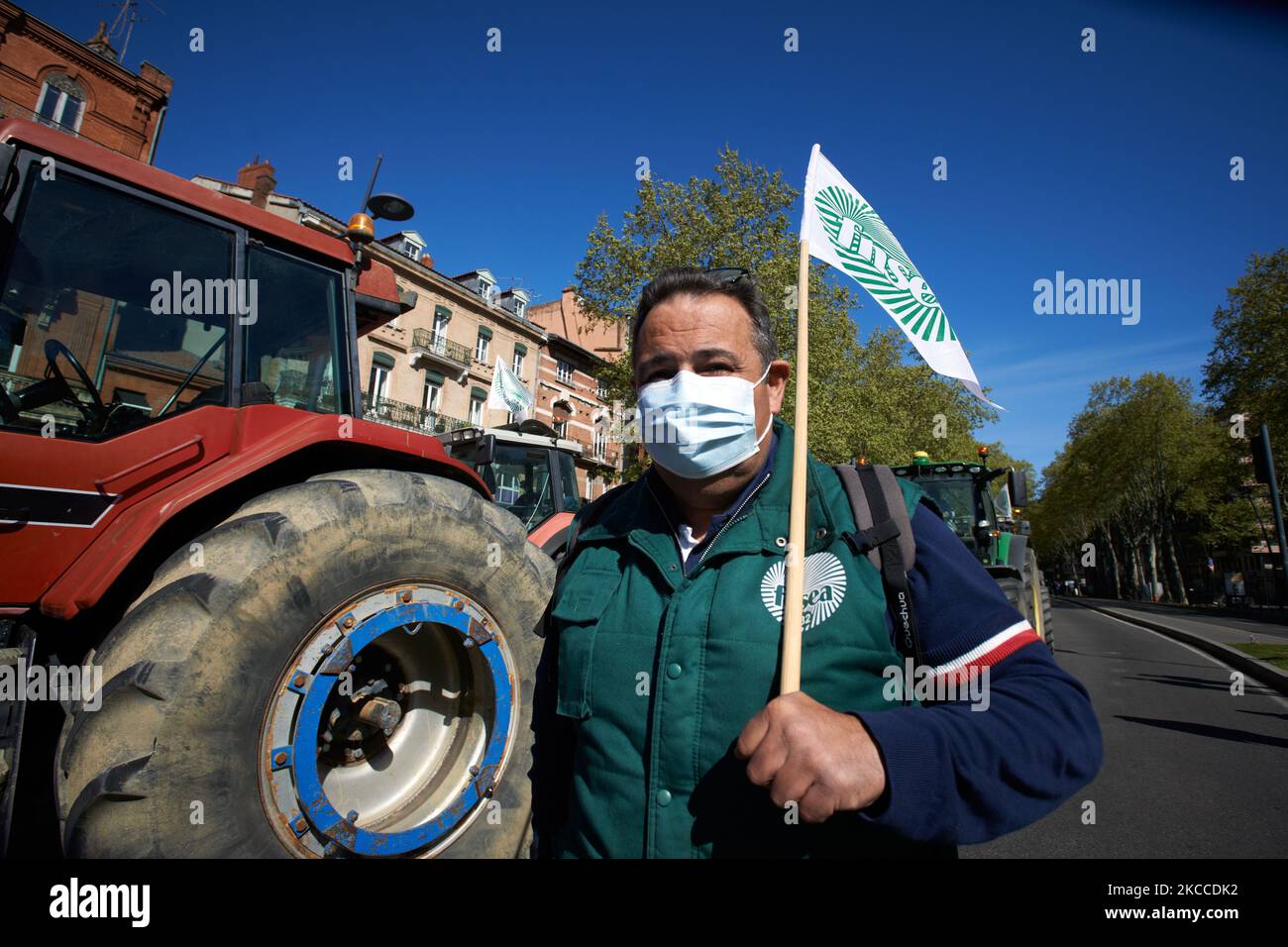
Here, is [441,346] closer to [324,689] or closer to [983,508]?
[983,508]

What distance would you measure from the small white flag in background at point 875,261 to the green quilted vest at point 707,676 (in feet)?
2.45

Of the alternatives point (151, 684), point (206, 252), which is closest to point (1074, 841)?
point (151, 684)

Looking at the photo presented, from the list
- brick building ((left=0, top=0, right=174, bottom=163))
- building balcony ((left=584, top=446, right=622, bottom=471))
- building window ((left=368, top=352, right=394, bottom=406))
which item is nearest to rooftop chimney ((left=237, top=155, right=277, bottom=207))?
brick building ((left=0, top=0, right=174, bottom=163))

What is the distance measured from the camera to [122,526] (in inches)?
88.2

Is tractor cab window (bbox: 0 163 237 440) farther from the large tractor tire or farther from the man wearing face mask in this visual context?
the man wearing face mask

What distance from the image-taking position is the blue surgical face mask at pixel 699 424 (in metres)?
1.67

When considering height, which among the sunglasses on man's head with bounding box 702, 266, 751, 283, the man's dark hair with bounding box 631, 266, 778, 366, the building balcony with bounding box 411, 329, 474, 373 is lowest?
the man's dark hair with bounding box 631, 266, 778, 366

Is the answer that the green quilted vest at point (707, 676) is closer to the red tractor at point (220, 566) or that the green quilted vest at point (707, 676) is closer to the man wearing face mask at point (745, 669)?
the man wearing face mask at point (745, 669)

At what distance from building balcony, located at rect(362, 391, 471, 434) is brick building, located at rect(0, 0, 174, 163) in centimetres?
1051

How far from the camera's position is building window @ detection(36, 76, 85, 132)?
719 inches

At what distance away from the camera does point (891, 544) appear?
137 centimetres

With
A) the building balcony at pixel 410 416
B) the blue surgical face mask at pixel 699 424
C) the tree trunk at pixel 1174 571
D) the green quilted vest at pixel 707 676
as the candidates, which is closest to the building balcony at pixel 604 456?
the building balcony at pixel 410 416
